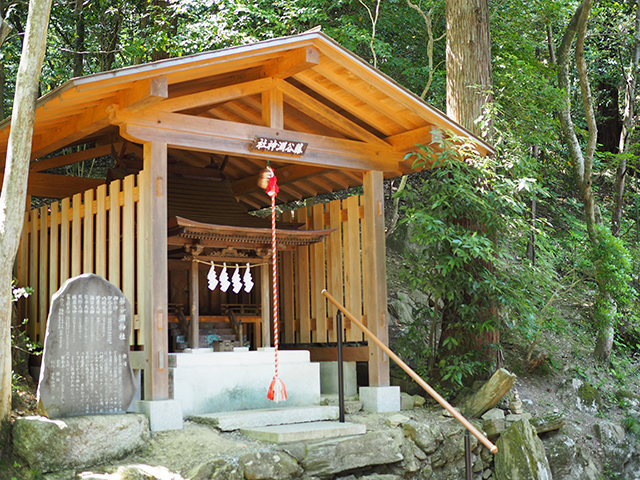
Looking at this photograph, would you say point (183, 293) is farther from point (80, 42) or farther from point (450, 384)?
point (80, 42)

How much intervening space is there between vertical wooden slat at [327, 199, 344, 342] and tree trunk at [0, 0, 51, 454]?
411 cm

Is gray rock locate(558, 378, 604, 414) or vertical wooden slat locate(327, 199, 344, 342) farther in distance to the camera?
gray rock locate(558, 378, 604, 414)

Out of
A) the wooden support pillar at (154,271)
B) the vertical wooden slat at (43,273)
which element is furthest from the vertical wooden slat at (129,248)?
the vertical wooden slat at (43,273)

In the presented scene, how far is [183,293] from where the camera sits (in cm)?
934

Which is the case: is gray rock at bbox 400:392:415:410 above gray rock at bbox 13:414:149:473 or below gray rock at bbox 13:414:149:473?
below

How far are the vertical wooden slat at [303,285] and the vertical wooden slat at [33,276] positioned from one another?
11.7 feet

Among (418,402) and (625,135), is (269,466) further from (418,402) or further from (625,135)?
(625,135)

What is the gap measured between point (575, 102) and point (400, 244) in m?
7.22

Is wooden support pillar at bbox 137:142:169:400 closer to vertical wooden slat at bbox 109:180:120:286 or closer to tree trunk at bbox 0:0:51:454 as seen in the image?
vertical wooden slat at bbox 109:180:120:286

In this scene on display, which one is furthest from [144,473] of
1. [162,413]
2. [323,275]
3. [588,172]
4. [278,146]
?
[588,172]

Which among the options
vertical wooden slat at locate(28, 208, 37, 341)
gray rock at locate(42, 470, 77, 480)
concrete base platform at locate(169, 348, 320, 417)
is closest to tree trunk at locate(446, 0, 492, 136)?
concrete base platform at locate(169, 348, 320, 417)

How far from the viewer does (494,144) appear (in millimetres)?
9320

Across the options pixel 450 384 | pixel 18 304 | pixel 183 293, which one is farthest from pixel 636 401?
pixel 18 304

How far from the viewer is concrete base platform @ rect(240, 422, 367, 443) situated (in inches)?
241
